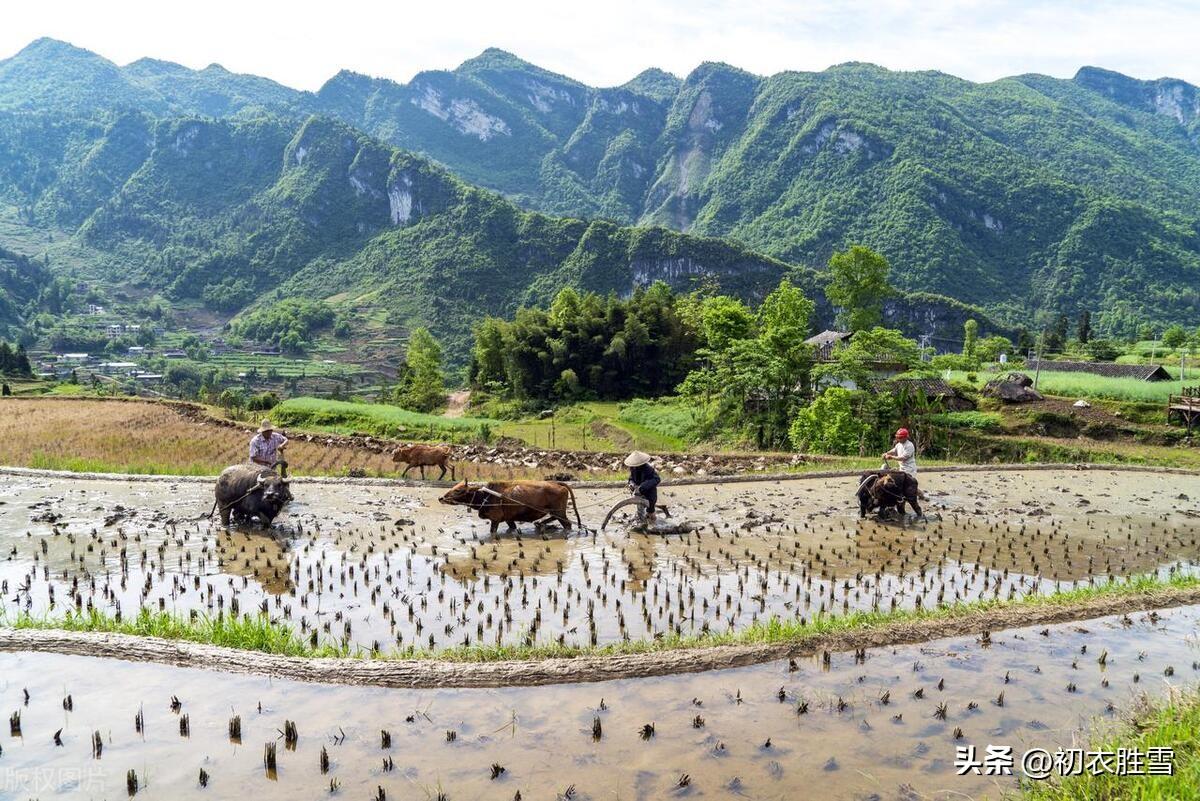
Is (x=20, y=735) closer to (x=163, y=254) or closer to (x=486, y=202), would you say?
(x=486, y=202)

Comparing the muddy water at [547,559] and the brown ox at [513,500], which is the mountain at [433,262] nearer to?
the muddy water at [547,559]

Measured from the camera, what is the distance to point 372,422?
134 feet

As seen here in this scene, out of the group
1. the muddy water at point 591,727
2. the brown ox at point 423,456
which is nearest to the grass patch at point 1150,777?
the muddy water at point 591,727

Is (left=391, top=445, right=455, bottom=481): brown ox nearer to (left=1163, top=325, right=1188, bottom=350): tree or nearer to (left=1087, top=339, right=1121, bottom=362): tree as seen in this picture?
(left=1087, top=339, right=1121, bottom=362): tree

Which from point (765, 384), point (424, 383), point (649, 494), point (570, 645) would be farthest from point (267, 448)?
point (424, 383)

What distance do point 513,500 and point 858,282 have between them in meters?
56.5

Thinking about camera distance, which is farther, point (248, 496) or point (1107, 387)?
point (1107, 387)

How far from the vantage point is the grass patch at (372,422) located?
3759cm

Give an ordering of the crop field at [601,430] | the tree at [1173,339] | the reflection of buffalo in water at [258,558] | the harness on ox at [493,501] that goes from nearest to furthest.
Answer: the reflection of buffalo in water at [258,558], the harness on ox at [493,501], the crop field at [601,430], the tree at [1173,339]

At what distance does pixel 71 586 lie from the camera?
1122 cm

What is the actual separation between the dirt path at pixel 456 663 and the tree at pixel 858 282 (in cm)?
5780

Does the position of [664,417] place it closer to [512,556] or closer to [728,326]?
[728,326]

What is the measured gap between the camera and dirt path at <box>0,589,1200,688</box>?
→ 8180 mm

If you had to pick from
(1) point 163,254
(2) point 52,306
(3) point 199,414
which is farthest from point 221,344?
(3) point 199,414
